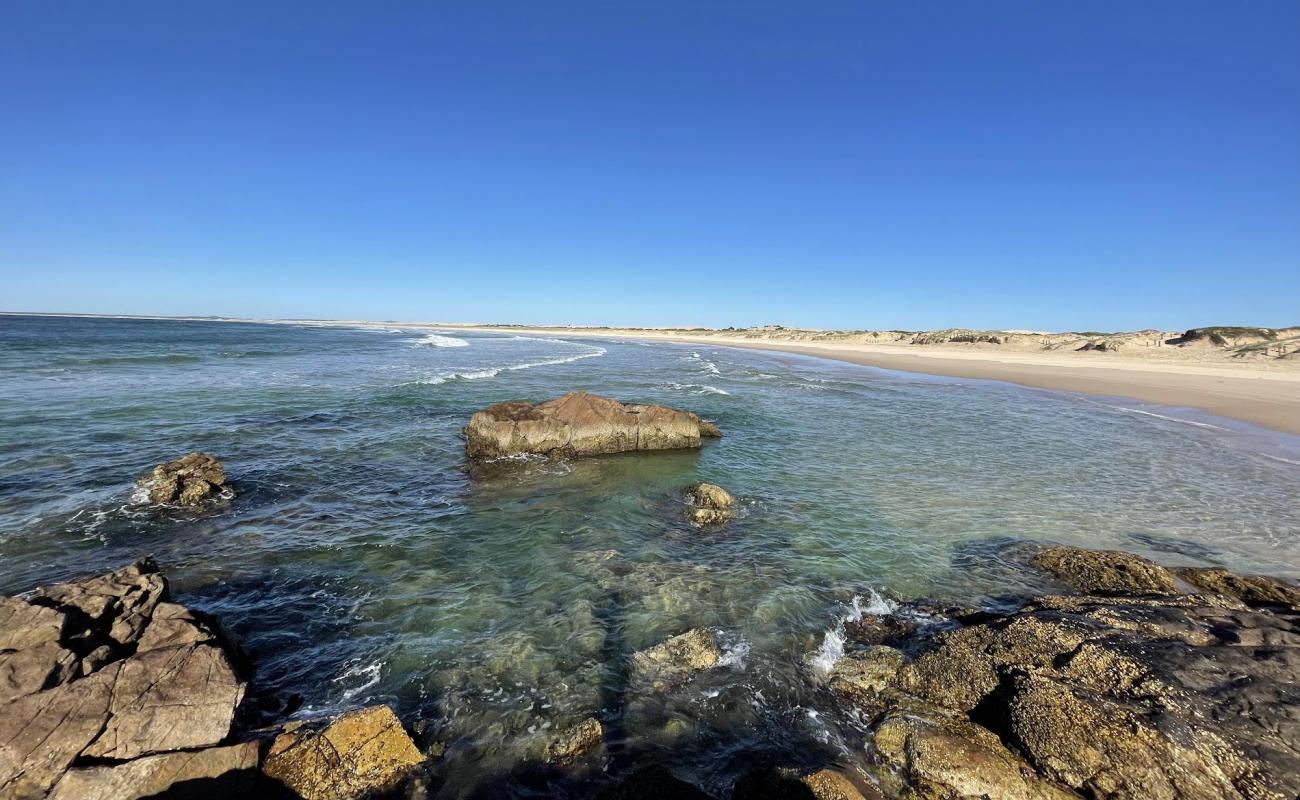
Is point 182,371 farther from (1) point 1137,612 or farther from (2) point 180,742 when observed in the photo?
(1) point 1137,612

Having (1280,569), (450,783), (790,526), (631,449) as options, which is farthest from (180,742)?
(1280,569)

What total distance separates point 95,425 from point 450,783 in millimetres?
20377

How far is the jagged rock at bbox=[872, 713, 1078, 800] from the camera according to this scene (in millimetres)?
4293

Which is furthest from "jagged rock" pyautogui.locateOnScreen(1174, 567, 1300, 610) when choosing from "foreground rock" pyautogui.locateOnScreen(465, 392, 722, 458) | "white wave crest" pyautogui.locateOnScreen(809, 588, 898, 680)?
"foreground rock" pyautogui.locateOnScreen(465, 392, 722, 458)

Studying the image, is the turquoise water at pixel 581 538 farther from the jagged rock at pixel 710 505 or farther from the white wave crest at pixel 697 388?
the white wave crest at pixel 697 388

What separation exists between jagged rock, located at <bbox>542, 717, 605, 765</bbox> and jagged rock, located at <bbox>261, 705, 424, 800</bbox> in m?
1.18

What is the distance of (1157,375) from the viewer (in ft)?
125

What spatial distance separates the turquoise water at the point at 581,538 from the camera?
5.68m

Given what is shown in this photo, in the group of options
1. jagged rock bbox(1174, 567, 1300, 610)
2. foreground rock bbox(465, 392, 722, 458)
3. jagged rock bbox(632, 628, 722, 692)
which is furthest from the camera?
foreground rock bbox(465, 392, 722, 458)

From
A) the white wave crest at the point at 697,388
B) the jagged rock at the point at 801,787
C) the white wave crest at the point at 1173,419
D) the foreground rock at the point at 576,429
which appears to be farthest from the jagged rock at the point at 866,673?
the white wave crest at the point at 1173,419

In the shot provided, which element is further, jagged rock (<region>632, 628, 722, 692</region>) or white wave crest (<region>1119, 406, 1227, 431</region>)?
white wave crest (<region>1119, 406, 1227, 431</region>)

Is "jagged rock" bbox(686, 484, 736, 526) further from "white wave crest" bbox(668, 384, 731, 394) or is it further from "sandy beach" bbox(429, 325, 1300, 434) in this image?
"sandy beach" bbox(429, 325, 1300, 434)

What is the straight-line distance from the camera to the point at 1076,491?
1300 centimetres

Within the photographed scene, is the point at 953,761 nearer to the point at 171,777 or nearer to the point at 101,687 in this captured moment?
the point at 171,777
